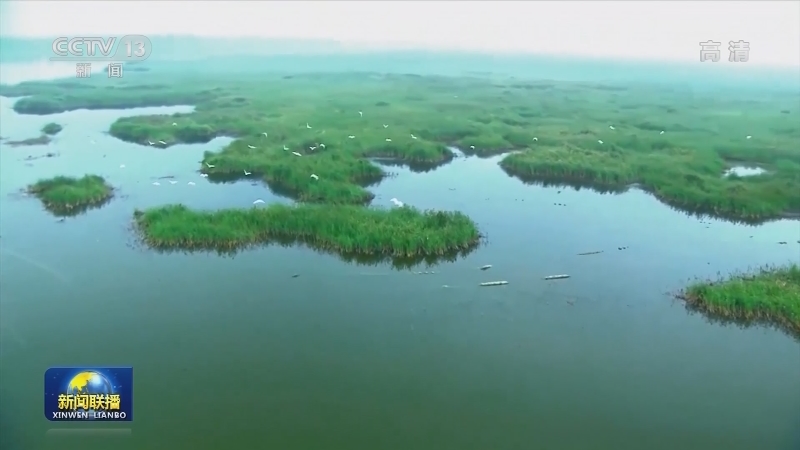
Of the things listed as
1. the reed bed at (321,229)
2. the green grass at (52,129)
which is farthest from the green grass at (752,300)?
the green grass at (52,129)

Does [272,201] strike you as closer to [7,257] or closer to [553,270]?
[7,257]

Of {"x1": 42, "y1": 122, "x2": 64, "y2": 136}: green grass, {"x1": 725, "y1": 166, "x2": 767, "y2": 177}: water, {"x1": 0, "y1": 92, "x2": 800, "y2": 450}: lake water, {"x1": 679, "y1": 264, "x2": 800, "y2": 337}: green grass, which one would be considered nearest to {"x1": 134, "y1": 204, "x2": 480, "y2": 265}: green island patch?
{"x1": 0, "y1": 92, "x2": 800, "y2": 450}: lake water

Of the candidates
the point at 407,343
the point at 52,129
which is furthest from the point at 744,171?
the point at 52,129

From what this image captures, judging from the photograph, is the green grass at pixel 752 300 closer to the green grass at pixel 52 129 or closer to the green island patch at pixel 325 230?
the green island patch at pixel 325 230

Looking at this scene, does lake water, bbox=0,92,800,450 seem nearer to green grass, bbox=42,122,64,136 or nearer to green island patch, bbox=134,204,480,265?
green island patch, bbox=134,204,480,265

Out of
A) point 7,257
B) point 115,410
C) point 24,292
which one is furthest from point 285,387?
point 7,257

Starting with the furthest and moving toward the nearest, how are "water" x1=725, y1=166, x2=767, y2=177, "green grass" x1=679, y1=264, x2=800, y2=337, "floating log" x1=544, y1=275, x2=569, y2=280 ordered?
"water" x1=725, y1=166, x2=767, y2=177, "floating log" x1=544, y1=275, x2=569, y2=280, "green grass" x1=679, y1=264, x2=800, y2=337
